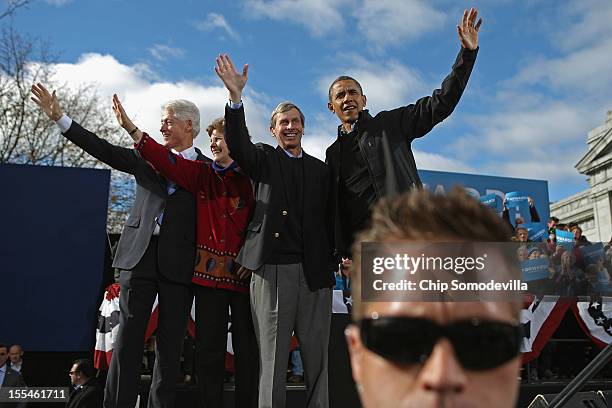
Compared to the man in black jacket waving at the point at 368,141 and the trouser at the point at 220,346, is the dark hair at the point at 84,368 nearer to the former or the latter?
the trouser at the point at 220,346

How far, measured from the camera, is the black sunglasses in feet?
2.57

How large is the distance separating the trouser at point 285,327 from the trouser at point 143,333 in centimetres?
55

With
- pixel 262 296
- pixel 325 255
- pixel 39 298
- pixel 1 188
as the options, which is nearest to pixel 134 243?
pixel 262 296

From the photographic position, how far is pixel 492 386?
0.78 m

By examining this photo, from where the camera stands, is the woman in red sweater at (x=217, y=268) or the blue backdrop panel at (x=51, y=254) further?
the blue backdrop panel at (x=51, y=254)

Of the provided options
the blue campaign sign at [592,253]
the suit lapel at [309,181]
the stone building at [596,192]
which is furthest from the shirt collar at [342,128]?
the stone building at [596,192]

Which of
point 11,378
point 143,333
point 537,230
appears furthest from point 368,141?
point 537,230

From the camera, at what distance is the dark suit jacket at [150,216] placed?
3.56 metres

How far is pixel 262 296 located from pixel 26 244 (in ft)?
16.0

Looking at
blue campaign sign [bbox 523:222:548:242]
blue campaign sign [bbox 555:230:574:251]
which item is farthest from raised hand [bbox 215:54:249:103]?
blue campaign sign [bbox 523:222:548:242]

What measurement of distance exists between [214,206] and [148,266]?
0.60 metres

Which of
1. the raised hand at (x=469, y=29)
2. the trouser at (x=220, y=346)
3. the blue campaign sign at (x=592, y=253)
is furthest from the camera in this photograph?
the blue campaign sign at (x=592, y=253)

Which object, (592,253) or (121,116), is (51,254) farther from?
(592,253)

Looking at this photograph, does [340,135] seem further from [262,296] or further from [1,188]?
[1,188]
